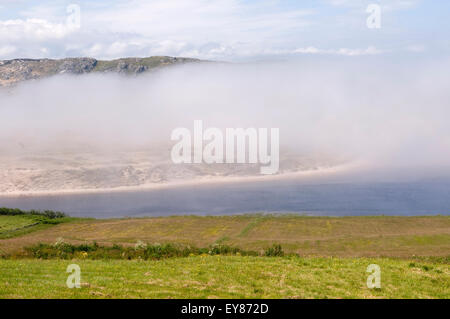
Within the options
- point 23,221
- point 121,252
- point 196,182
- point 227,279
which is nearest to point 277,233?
point 121,252

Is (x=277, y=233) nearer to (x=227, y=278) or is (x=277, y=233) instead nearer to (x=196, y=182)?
(x=227, y=278)

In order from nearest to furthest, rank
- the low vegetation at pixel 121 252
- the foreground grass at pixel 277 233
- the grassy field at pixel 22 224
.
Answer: the low vegetation at pixel 121 252
the foreground grass at pixel 277 233
the grassy field at pixel 22 224

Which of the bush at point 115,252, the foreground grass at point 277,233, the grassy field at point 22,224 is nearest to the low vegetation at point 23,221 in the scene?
the grassy field at point 22,224

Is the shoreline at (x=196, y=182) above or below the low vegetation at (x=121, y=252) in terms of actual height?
above

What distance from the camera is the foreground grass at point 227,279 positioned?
598 inches

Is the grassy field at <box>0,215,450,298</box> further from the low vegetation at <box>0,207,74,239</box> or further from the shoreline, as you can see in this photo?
the shoreline

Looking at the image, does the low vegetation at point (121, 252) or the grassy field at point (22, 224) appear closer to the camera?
the low vegetation at point (121, 252)

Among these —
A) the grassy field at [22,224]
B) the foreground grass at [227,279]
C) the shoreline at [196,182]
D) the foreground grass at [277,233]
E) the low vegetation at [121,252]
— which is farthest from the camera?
the shoreline at [196,182]

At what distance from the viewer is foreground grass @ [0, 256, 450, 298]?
15195 millimetres

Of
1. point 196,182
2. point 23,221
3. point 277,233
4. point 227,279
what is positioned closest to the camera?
point 227,279

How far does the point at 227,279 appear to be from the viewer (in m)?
17.4

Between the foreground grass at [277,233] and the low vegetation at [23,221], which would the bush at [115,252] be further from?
the low vegetation at [23,221]

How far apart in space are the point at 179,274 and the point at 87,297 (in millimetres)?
4953

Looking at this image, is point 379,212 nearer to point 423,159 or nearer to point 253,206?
point 253,206
